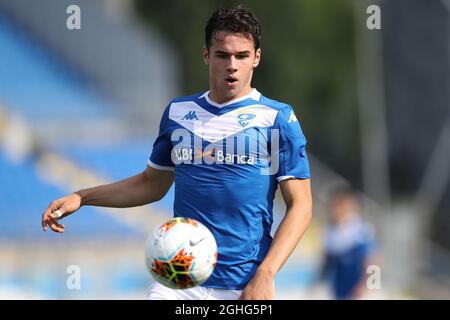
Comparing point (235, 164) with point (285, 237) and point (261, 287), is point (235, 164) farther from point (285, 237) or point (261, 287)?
point (261, 287)

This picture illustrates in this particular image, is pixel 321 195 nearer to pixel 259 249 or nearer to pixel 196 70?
pixel 196 70

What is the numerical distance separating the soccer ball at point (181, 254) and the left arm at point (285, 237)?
30 centimetres

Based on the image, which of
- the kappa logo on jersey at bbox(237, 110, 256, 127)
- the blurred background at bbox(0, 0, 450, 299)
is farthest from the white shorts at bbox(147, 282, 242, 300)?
the blurred background at bbox(0, 0, 450, 299)

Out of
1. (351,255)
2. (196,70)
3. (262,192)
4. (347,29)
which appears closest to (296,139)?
(262,192)

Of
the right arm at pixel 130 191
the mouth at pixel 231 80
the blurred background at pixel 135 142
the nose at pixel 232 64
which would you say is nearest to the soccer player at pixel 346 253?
the blurred background at pixel 135 142

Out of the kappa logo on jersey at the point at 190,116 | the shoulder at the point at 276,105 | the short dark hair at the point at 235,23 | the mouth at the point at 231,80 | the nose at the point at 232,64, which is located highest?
the short dark hair at the point at 235,23

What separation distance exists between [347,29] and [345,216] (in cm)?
1596

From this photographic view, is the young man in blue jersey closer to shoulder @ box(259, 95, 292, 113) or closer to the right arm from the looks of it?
shoulder @ box(259, 95, 292, 113)

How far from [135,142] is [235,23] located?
41.1 ft

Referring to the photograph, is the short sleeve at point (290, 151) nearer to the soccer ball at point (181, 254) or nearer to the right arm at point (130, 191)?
the soccer ball at point (181, 254)

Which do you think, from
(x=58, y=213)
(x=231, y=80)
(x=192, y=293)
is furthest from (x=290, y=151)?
(x=58, y=213)

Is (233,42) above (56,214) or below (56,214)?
above

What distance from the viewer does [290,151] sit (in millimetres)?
4949

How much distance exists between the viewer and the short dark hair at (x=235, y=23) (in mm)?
4918
